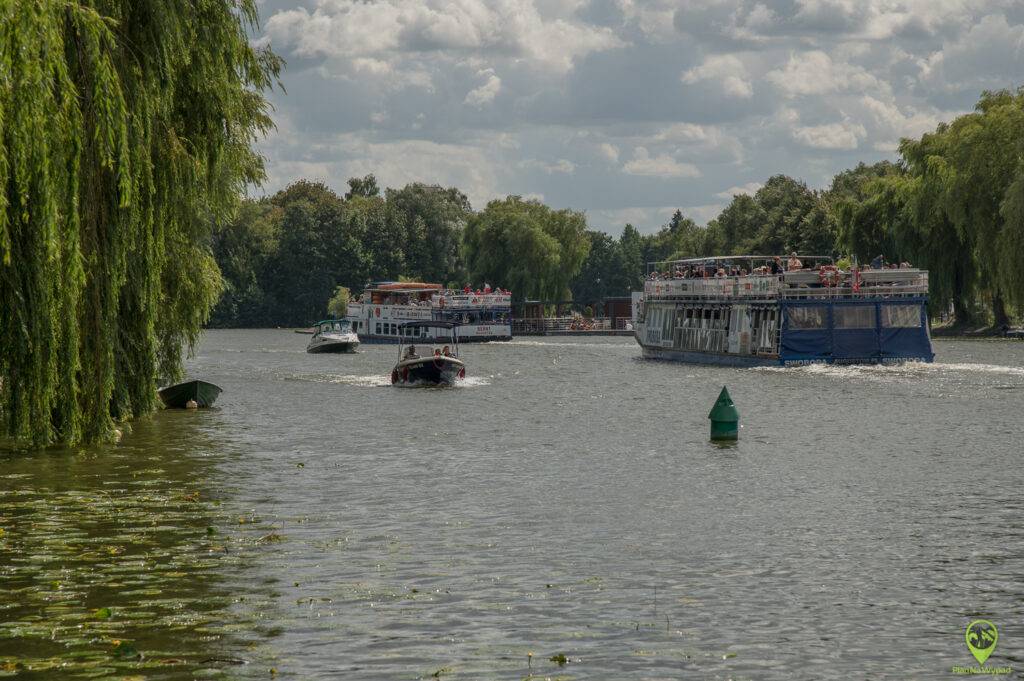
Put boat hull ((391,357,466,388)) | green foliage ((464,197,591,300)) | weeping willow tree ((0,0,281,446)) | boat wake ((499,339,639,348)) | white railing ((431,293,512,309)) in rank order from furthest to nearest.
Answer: green foliage ((464,197,591,300)) < white railing ((431,293,512,309)) < boat wake ((499,339,639,348)) < boat hull ((391,357,466,388)) < weeping willow tree ((0,0,281,446))

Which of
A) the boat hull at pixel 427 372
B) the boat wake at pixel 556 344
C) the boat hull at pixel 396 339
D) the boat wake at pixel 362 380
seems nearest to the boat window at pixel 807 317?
the boat wake at pixel 362 380

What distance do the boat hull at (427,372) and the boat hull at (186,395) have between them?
52.0 feet

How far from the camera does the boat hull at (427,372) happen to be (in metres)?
62.8

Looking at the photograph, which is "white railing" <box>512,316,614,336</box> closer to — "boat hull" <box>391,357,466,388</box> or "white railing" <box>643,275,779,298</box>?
"white railing" <box>643,275,779,298</box>

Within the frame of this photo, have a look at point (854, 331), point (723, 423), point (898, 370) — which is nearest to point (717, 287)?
point (854, 331)

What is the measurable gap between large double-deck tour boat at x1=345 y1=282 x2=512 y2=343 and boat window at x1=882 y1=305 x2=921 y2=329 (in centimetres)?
5799

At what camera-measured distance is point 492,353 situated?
104 meters

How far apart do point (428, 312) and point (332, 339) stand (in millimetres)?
21081

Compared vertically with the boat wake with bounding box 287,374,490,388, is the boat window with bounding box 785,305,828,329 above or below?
above

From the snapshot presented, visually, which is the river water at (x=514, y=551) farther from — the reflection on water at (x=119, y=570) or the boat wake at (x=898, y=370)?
the boat wake at (x=898, y=370)

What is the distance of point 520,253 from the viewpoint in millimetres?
153125

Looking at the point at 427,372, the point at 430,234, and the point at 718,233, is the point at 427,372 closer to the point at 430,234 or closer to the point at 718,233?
the point at 718,233

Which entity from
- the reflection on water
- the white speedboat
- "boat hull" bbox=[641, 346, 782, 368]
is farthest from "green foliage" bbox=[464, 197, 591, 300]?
the reflection on water

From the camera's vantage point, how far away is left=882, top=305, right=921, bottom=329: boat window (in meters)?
68.8
